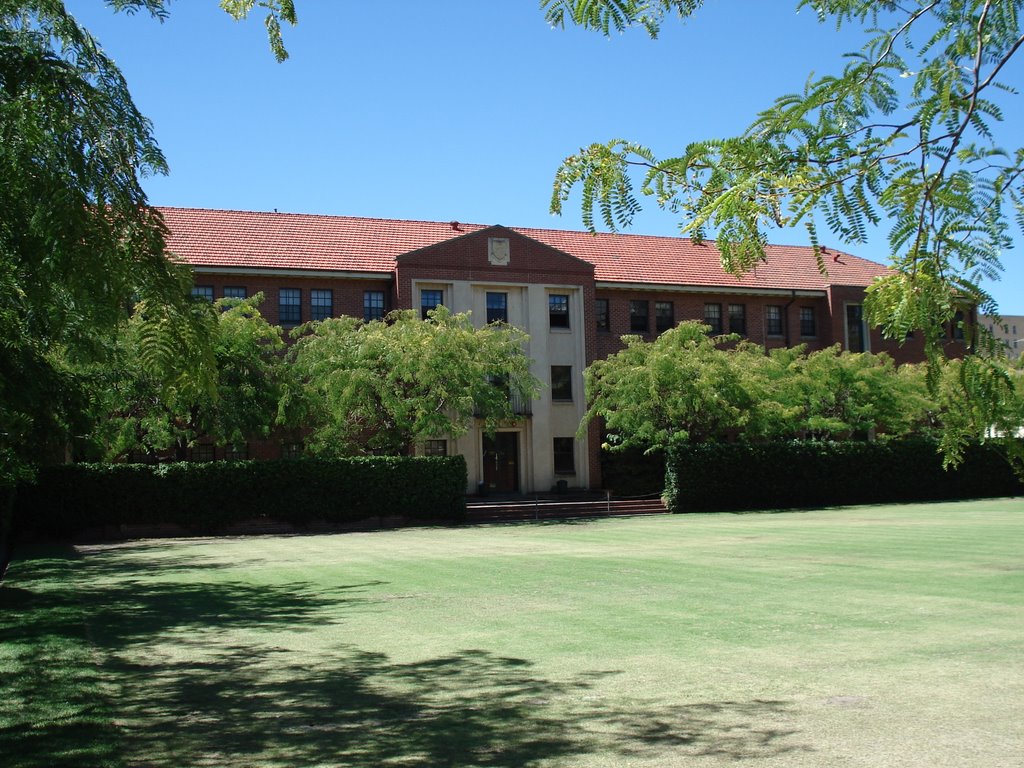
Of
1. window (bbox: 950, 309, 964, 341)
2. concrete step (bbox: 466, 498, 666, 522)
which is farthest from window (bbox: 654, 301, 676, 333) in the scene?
window (bbox: 950, 309, 964, 341)

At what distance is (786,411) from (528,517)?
10.7m

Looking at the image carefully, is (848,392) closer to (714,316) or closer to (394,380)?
(714,316)

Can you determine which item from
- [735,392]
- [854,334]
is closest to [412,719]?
[735,392]

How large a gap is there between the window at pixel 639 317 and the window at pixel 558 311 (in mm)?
3466

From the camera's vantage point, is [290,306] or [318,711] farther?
[290,306]

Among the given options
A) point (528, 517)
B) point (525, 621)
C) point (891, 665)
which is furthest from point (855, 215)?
point (528, 517)

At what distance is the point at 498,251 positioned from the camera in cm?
4103

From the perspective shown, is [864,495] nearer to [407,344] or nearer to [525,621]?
[407,344]

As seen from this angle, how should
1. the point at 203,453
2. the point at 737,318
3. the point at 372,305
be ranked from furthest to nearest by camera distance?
1. the point at 737,318
2. the point at 372,305
3. the point at 203,453

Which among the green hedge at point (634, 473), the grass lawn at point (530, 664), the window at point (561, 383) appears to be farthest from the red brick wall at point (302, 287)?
the grass lawn at point (530, 664)

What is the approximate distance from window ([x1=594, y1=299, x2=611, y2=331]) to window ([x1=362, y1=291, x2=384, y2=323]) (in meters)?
9.64

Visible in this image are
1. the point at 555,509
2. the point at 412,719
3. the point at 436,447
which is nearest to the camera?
the point at 412,719

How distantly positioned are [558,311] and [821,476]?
1289 cm

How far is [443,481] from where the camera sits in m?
32.8
